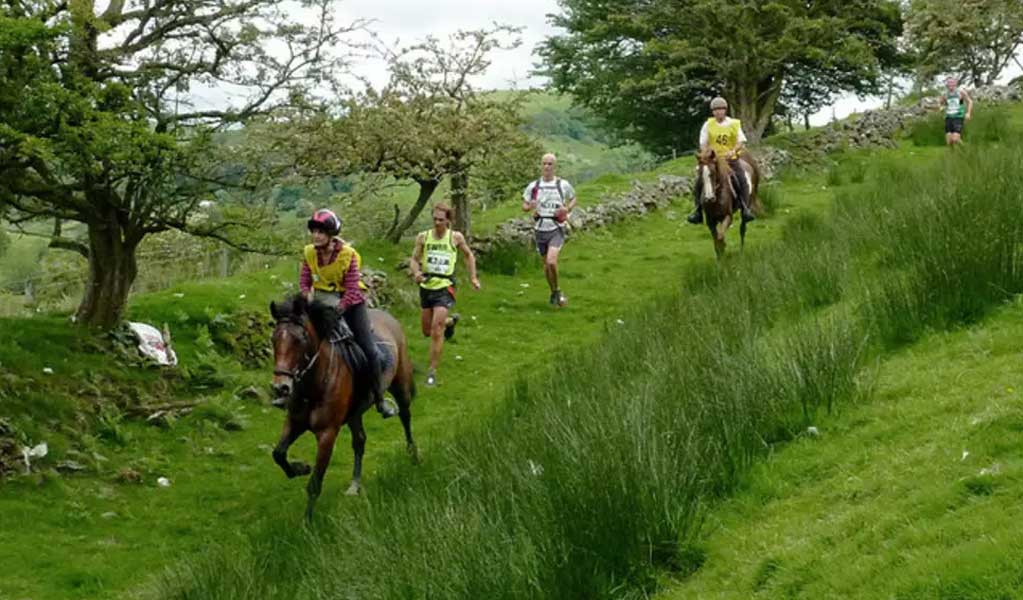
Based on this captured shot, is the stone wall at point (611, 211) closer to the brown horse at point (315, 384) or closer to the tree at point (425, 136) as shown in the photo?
the tree at point (425, 136)

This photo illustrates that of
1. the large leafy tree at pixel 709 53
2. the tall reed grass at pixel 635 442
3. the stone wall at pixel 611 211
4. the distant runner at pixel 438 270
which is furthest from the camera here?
the large leafy tree at pixel 709 53

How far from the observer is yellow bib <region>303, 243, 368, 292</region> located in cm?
809

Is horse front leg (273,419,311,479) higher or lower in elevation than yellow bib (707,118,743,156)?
lower

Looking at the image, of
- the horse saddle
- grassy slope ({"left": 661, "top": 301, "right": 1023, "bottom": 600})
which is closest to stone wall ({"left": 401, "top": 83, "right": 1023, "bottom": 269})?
the horse saddle

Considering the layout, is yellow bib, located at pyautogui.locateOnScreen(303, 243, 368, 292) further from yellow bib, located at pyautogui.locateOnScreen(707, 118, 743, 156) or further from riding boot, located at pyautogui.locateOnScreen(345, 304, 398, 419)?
yellow bib, located at pyautogui.locateOnScreen(707, 118, 743, 156)

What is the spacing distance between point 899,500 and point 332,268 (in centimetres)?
506

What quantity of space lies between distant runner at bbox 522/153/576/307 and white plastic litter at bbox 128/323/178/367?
513 centimetres

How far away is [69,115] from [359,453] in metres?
3.95

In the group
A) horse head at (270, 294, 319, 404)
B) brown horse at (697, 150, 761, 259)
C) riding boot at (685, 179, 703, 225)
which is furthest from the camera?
riding boot at (685, 179, 703, 225)

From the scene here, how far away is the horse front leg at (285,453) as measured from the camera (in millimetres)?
7766

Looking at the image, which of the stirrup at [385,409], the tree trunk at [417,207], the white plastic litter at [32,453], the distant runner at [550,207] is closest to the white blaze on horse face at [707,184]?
the distant runner at [550,207]

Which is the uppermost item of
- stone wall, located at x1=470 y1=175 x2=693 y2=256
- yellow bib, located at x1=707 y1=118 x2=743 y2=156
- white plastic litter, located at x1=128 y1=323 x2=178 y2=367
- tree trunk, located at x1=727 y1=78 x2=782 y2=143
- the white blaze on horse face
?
tree trunk, located at x1=727 y1=78 x2=782 y2=143

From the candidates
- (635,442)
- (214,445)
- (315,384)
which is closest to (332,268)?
(315,384)

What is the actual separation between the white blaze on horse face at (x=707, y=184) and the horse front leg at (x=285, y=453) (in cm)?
739
